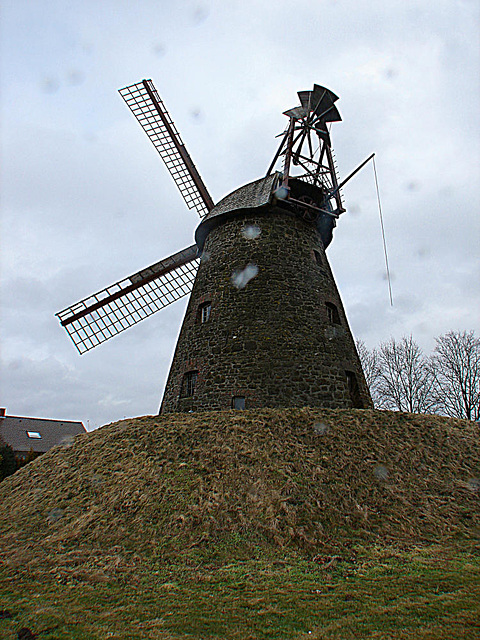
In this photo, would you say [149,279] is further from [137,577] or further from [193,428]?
[137,577]

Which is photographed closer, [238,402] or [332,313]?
[238,402]

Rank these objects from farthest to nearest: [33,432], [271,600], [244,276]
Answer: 1. [33,432]
2. [244,276]
3. [271,600]

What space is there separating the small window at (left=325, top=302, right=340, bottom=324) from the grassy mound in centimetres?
444

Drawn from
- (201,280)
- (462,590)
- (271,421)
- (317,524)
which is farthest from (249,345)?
(462,590)

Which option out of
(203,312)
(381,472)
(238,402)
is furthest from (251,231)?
(381,472)

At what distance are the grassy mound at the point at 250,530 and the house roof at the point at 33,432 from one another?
24.9 metres

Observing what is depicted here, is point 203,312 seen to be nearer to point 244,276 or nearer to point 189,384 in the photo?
point 244,276

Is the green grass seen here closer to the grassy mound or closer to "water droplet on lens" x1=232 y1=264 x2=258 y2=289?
the grassy mound

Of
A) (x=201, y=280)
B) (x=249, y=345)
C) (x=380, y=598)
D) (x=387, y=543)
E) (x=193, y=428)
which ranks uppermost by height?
(x=201, y=280)

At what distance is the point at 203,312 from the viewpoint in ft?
56.4

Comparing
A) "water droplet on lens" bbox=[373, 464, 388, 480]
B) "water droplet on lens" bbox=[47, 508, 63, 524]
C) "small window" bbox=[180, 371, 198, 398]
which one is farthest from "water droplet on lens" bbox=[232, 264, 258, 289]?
"water droplet on lens" bbox=[47, 508, 63, 524]

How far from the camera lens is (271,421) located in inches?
508

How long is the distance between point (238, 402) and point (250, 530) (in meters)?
5.48

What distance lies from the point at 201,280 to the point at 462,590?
44.1 ft
